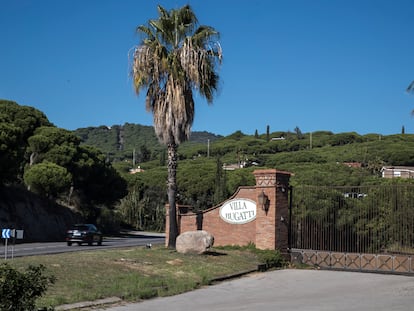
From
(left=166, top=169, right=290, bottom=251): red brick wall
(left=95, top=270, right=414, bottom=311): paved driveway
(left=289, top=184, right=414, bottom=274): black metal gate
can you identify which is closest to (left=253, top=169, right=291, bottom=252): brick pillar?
(left=166, top=169, right=290, bottom=251): red brick wall

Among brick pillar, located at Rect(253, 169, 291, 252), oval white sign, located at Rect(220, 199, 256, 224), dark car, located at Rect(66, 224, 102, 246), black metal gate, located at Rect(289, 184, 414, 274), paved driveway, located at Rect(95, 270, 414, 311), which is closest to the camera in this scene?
paved driveway, located at Rect(95, 270, 414, 311)

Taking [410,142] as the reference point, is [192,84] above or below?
below

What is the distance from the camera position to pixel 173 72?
872 inches

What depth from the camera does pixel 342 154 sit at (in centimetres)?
9931

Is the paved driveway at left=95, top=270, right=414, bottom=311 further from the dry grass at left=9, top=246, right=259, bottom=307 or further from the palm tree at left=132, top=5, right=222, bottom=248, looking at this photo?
the palm tree at left=132, top=5, right=222, bottom=248

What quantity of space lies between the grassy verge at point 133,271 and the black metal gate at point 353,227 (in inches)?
87.5

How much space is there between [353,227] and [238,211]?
437 cm

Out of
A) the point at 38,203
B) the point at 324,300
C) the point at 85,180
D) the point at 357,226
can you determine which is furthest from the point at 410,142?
the point at 324,300

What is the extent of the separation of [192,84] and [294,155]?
74.5 m

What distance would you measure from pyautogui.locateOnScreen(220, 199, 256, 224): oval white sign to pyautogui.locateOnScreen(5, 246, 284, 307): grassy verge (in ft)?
4.68

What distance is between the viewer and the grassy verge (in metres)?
13.5

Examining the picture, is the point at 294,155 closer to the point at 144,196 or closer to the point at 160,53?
the point at 144,196

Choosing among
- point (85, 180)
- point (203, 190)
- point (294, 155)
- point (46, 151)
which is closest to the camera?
point (46, 151)

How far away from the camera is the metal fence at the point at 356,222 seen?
67.8 feet
